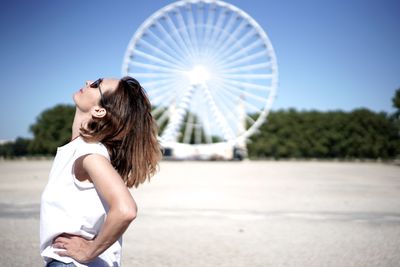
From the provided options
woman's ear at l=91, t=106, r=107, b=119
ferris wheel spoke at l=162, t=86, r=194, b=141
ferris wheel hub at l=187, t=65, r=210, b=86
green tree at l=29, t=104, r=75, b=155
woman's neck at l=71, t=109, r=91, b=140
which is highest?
ferris wheel hub at l=187, t=65, r=210, b=86

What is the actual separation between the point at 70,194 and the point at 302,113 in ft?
217

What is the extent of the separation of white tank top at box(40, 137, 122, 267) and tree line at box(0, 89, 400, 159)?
197 feet

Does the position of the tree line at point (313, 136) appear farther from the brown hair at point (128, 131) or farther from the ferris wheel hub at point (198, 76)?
the brown hair at point (128, 131)

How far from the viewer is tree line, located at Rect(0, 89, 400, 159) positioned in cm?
6075

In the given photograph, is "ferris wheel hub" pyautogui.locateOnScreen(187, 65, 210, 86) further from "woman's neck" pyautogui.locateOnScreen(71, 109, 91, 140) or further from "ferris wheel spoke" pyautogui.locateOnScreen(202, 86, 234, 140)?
"woman's neck" pyautogui.locateOnScreen(71, 109, 91, 140)

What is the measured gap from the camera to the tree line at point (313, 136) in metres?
60.8

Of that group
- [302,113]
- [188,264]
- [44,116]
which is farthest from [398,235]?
[44,116]

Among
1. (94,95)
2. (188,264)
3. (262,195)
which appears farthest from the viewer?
(262,195)

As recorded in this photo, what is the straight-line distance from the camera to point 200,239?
18.2ft

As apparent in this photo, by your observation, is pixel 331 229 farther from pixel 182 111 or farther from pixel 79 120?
pixel 182 111

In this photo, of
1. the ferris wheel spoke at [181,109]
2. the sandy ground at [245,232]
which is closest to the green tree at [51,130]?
the ferris wheel spoke at [181,109]

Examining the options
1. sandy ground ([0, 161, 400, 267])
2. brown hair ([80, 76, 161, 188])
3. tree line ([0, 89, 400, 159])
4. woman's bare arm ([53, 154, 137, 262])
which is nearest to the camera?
woman's bare arm ([53, 154, 137, 262])

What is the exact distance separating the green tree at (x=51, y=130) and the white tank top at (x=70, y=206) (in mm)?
62482

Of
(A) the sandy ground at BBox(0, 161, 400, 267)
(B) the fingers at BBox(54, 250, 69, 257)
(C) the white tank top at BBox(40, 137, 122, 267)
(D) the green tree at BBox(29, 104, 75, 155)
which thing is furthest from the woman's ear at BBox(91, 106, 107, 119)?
(D) the green tree at BBox(29, 104, 75, 155)
